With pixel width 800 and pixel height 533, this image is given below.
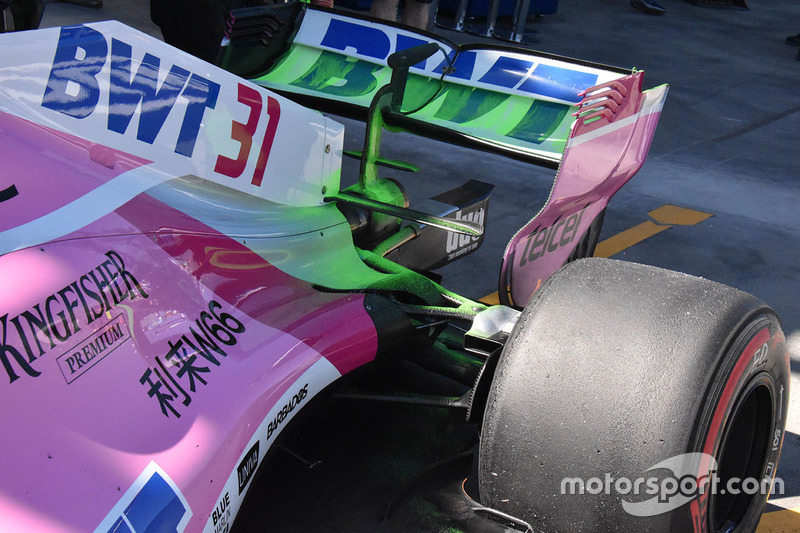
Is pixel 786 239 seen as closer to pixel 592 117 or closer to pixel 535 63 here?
pixel 535 63

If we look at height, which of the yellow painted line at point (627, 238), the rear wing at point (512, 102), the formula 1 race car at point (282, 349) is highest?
the rear wing at point (512, 102)

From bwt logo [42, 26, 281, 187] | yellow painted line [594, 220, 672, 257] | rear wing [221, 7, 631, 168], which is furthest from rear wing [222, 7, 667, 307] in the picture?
bwt logo [42, 26, 281, 187]

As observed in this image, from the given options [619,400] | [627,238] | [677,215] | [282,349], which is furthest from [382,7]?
[619,400]

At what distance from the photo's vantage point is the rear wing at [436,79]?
117 inches

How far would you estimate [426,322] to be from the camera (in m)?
2.26

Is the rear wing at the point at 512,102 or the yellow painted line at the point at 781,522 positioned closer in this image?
the yellow painted line at the point at 781,522

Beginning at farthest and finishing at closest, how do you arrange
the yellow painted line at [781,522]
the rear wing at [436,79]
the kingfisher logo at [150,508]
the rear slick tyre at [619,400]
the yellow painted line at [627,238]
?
the yellow painted line at [627,238] → the rear wing at [436,79] → the yellow painted line at [781,522] → the rear slick tyre at [619,400] → the kingfisher logo at [150,508]

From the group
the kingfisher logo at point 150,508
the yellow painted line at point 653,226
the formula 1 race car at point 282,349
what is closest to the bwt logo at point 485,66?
the formula 1 race car at point 282,349

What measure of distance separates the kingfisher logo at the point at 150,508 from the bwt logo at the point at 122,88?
73 cm

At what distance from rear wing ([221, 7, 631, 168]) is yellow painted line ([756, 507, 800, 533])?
1.26 metres

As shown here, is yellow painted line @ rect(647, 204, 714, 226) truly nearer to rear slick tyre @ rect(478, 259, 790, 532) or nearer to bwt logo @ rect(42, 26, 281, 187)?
rear slick tyre @ rect(478, 259, 790, 532)

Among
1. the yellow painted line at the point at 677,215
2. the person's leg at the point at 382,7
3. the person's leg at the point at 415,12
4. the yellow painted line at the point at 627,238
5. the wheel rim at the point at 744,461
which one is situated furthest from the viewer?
the person's leg at the point at 382,7

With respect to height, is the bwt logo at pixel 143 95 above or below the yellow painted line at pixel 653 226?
above

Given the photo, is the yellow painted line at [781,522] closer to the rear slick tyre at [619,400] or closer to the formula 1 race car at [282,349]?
the formula 1 race car at [282,349]
